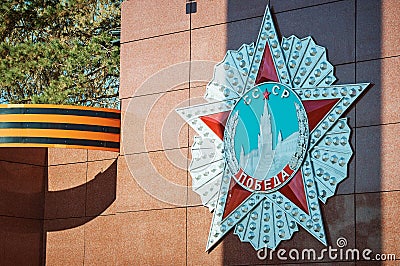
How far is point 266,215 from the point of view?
37.2ft

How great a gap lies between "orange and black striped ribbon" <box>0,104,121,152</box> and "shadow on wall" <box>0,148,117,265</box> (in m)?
0.57

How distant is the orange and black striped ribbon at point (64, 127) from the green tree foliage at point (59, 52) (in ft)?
23.2

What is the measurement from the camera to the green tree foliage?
21.2m

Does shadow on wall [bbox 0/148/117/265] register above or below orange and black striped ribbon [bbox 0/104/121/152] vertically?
below

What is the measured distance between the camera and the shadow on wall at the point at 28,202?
14.0 m

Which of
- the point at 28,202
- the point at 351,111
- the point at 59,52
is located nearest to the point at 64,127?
the point at 28,202

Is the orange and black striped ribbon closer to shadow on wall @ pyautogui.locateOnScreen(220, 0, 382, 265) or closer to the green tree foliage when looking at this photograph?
shadow on wall @ pyautogui.locateOnScreen(220, 0, 382, 265)

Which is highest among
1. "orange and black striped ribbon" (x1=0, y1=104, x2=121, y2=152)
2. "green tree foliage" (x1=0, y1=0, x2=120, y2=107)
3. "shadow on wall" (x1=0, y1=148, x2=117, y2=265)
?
"green tree foliage" (x1=0, y1=0, x2=120, y2=107)

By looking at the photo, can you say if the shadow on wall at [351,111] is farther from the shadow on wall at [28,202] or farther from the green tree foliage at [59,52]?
the green tree foliage at [59,52]

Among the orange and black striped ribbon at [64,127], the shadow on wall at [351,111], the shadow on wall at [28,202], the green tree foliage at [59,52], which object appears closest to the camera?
the shadow on wall at [351,111]

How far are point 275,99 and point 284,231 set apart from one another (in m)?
1.67

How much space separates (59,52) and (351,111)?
11.7 m

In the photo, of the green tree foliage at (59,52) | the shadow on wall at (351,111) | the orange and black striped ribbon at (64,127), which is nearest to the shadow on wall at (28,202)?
the orange and black striped ribbon at (64,127)

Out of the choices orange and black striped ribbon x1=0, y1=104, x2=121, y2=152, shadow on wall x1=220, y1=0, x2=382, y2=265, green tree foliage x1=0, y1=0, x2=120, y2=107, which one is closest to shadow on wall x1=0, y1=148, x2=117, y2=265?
orange and black striped ribbon x1=0, y1=104, x2=121, y2=152
